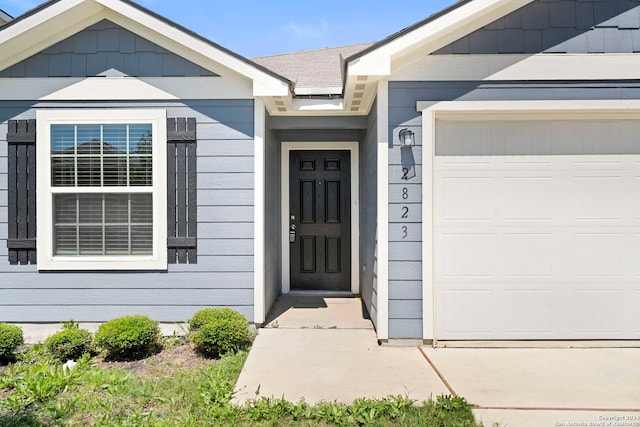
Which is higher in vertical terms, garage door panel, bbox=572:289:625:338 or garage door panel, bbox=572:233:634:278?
garage door panel, bbox=572:233:634:278

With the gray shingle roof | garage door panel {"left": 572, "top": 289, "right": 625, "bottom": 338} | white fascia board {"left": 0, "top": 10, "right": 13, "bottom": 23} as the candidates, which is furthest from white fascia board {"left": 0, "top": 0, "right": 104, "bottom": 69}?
garage door panel {"left": 572, "top": 289, "right": 625, "bottom": 338}

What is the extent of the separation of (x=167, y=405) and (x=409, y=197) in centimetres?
279

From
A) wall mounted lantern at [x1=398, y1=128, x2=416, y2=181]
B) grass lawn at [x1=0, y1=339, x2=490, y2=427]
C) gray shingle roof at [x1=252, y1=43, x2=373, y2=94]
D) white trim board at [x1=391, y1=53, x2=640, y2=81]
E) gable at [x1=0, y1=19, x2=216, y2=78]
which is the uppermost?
gray shingle roof at [x1=252, y1=43, x2=373, y2=94]

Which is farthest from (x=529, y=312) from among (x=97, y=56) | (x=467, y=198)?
(x=97, y=56)

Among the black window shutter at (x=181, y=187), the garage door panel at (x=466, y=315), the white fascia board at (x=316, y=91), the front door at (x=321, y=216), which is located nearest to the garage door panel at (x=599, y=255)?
the garage door panel at (x=466, y=315)

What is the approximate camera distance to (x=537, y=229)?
4645 mm

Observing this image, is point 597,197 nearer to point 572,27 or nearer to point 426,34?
point 572,27

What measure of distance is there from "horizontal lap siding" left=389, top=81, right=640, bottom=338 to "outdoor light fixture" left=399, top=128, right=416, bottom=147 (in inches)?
1.4

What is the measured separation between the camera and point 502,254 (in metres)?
4.66

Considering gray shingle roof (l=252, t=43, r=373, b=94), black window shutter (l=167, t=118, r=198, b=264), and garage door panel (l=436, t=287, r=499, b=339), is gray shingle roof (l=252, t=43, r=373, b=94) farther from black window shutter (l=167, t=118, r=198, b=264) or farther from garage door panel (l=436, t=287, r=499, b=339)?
garage door panel (l=436, t=287, r=499, b=339)

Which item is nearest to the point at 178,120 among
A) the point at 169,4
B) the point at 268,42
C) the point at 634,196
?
the point at 169,4

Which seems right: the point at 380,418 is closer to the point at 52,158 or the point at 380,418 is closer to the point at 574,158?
the point at 574,158

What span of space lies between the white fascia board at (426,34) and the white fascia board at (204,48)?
903mm

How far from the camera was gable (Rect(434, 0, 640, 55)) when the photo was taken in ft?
14.8
